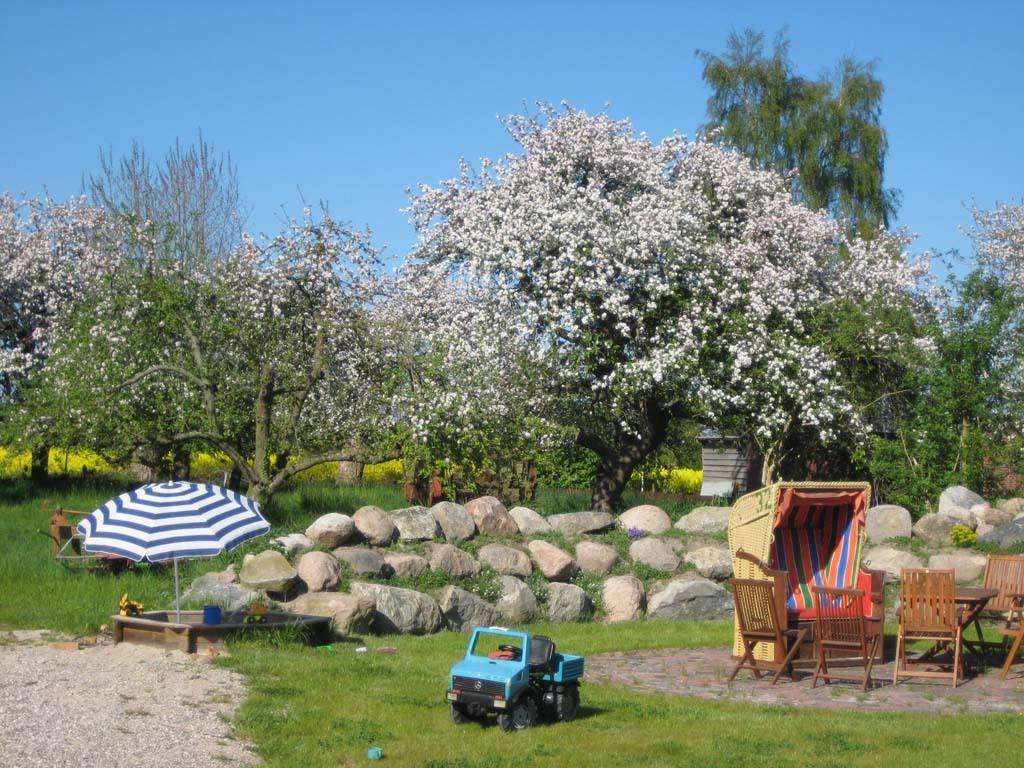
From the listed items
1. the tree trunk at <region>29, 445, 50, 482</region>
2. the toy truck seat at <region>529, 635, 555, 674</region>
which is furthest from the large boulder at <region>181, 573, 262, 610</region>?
the tree trunk at <region>29, 445, 50, 482</region>

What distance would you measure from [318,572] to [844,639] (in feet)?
20.5

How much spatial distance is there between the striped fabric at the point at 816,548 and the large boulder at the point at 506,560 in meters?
4.45

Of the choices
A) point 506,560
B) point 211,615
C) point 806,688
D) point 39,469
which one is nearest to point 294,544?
point 506,560

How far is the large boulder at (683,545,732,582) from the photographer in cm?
1748

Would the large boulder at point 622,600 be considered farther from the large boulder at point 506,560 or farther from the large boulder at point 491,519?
the large boulder at point 491,519

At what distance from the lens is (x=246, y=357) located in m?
19.4

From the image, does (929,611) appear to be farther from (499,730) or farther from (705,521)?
(705,521)

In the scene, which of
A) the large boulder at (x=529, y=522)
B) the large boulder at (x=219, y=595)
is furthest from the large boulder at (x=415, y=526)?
the large boulder at (x=219, y=595)

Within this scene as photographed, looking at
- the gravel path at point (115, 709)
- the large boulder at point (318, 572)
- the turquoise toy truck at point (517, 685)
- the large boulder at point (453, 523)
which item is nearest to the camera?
the gravel path at point (115, 709)

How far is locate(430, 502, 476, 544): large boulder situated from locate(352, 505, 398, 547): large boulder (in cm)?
90

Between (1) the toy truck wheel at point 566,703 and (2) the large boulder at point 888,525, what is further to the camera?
(2) the large boulder at point 888,525

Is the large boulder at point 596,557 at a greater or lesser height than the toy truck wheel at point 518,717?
greater

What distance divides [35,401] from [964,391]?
1644 centimetres

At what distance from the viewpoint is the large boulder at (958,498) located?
1972cm
